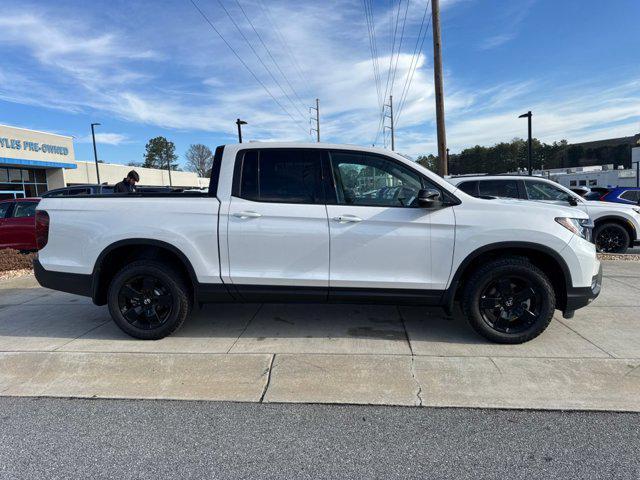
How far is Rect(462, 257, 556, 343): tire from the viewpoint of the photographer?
400 cm

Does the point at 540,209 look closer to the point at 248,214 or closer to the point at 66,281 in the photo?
the point at 248,214

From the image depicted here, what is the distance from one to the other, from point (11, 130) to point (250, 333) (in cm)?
2903

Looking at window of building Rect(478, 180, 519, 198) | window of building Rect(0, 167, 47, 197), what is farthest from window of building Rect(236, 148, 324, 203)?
window of building Rect(0, 167, 47, 197)

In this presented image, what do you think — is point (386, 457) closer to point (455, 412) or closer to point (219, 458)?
point (455, 412)

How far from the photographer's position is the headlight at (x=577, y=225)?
4007 mm

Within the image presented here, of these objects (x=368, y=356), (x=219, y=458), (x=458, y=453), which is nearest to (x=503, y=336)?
(x=368, y=356)

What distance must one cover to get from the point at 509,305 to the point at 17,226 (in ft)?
34.4

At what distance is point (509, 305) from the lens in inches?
163

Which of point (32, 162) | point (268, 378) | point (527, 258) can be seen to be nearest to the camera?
point (268, 378)

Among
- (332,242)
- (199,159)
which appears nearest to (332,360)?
(332,242)

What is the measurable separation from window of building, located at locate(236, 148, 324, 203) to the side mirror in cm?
92

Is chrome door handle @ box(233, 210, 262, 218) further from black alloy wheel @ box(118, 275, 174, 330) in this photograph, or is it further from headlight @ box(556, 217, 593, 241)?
headlight @ box(556, 217, 593, 241)

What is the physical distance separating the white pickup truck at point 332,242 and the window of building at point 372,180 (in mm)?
11

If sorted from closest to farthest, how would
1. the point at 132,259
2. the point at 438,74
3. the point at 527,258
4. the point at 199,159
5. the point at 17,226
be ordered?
the point at 527,258, the point at 132,259, the point at 17,226, the point at 438,74, the point at 199,159
